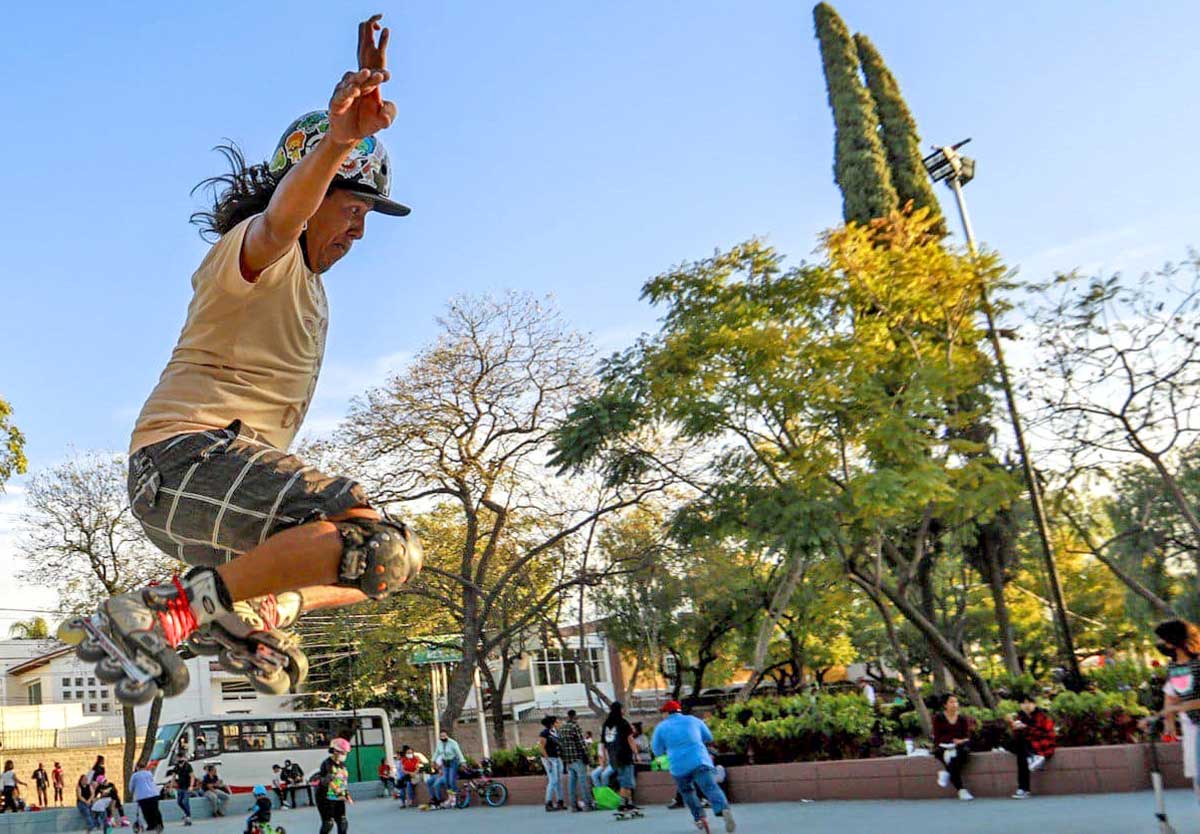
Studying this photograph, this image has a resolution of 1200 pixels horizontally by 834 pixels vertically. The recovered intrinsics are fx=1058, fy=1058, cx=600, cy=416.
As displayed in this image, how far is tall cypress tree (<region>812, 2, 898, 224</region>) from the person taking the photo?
77.1 ft

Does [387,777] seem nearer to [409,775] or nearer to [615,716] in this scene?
[409,775]

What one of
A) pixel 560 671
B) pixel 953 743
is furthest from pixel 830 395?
pixel 560 671

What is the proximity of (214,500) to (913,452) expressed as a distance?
14.8 metres

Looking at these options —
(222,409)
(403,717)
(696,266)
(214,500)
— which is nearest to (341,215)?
(222,409)

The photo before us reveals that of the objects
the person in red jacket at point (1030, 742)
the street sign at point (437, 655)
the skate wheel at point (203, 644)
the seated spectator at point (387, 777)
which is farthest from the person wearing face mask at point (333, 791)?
the seated spectator at point (387, 777)

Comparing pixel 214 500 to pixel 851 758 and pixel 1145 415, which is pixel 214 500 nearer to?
pixel 851 758

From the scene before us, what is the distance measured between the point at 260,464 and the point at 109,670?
713 mm

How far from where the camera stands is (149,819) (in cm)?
1758

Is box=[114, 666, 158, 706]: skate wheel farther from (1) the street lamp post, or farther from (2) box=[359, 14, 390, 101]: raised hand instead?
(1) the street lamp post

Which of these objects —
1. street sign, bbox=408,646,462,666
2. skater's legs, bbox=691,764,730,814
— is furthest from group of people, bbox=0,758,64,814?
skater's legs, bbox=691,764,730,814

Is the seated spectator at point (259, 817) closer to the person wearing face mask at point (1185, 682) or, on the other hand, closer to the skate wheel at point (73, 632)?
the person wearing face mask at point (1185, 682)

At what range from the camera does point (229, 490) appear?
320cm

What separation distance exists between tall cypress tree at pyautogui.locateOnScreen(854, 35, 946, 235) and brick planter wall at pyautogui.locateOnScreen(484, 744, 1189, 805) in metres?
13.4

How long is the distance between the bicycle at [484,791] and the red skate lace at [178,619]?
19.2m
